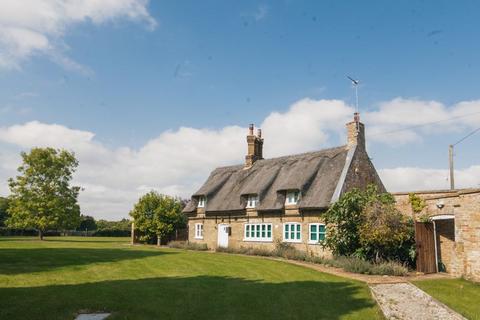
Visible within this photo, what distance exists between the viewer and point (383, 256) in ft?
67.5

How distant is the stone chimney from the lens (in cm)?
2798

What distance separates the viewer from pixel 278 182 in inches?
1194

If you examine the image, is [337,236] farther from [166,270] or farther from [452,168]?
[452,168]

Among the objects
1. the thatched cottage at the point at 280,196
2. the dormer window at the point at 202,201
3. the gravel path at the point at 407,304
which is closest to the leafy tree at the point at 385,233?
the gravel path at the point at 407,304

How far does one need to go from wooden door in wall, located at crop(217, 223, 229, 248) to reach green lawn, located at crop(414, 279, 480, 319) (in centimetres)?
1849

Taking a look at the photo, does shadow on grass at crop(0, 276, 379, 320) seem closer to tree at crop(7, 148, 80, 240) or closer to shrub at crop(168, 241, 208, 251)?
shrub at crop(168, 241, 208, 251)

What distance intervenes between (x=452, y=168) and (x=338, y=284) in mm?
20576

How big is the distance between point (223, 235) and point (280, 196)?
7.16m

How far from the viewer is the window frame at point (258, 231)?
96.0 feet

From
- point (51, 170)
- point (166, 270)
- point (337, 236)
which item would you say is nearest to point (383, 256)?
point (337, 236)

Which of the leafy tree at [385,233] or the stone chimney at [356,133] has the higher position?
the stone chimney at [356,133]

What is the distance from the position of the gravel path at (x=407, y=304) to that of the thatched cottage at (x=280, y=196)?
1012cm

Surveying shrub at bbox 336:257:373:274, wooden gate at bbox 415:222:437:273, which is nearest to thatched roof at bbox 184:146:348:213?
shrub at bbox 336:257:373:274

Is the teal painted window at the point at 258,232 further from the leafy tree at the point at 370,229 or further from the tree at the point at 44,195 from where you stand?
the tree at the point at 44,195
